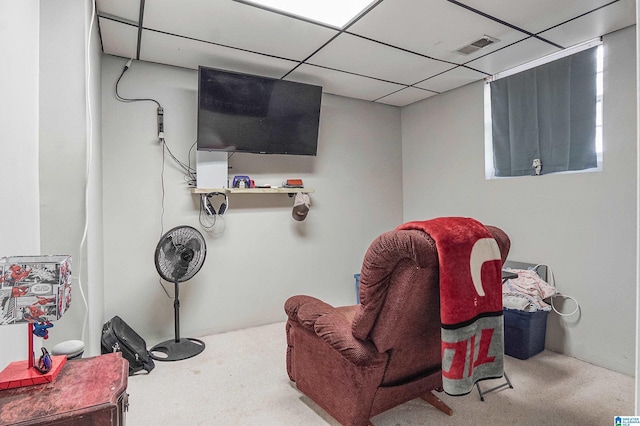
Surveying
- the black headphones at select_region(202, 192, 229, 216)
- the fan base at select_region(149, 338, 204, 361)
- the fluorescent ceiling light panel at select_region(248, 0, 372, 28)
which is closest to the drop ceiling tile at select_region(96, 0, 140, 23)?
the fluorescent ceiling light panel at select_region(248, 0, 372, 28)

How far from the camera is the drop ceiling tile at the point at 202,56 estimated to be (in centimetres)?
267

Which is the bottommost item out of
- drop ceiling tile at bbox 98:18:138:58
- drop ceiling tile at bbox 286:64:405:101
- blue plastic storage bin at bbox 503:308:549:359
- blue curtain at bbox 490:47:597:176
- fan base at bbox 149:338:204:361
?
fan base at bbox 149:338:204:361

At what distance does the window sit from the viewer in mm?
2730

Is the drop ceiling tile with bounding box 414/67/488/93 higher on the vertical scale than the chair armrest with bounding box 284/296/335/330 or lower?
higher

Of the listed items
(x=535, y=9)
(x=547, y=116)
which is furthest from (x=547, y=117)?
(x=535, y=9)

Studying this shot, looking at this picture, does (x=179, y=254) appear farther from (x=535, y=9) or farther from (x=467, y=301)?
(x=535, y=9)

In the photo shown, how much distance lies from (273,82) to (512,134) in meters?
2.31

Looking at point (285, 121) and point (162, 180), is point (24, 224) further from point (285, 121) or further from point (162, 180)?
point (285, 121)

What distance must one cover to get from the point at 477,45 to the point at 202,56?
2263mm

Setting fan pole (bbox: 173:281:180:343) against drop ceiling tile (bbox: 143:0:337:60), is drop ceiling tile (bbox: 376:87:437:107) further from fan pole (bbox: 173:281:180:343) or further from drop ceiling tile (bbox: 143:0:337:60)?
fan pole (bbox: 173:281:180:343)

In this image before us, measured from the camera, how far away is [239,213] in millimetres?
3475

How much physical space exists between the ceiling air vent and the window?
0.68m

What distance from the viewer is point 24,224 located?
4.76 feet

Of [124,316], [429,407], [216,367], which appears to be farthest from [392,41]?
[124,316]
